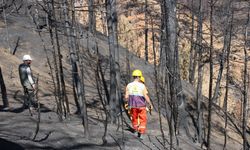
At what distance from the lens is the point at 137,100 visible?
10.8 metres

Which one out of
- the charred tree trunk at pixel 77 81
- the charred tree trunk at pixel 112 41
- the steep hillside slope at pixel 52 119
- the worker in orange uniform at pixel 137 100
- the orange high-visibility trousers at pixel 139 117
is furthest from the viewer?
the charred tree trunk at pixel 112 41

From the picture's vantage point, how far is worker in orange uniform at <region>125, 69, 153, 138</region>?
10789 mm

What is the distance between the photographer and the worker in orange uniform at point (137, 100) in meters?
10.8

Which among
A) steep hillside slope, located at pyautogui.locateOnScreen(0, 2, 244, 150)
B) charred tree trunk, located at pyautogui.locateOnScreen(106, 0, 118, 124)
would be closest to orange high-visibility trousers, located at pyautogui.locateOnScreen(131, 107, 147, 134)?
steep hillside slope, located at pyautogui.locateOnScreen(0, 2, 244, 150)

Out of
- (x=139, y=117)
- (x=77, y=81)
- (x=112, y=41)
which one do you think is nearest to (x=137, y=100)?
(x=139, y=117)

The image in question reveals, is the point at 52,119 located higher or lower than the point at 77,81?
lower

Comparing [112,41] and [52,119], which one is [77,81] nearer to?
[112,41]

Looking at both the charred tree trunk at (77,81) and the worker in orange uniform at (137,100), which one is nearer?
the charred tree trunk at (77,81)

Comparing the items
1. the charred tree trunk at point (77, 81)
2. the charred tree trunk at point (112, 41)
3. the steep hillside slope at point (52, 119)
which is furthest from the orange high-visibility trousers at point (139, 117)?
the charred tree trunk at point (112, 41)

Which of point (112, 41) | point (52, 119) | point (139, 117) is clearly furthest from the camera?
point (112, 41)

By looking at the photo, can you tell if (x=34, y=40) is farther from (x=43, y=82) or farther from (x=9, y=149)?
(x=9, y=149)

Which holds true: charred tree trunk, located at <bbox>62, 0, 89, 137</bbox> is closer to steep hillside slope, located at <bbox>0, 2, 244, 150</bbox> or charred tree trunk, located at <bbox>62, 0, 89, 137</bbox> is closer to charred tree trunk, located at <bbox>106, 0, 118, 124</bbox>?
steep hillside slope, located at <bbox>0, 2, 244, 150</bbox>

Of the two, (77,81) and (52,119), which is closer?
(52,119)

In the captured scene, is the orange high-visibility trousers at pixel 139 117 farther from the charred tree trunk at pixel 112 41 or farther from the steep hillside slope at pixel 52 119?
the charred tree trunk at pixel 112 41
